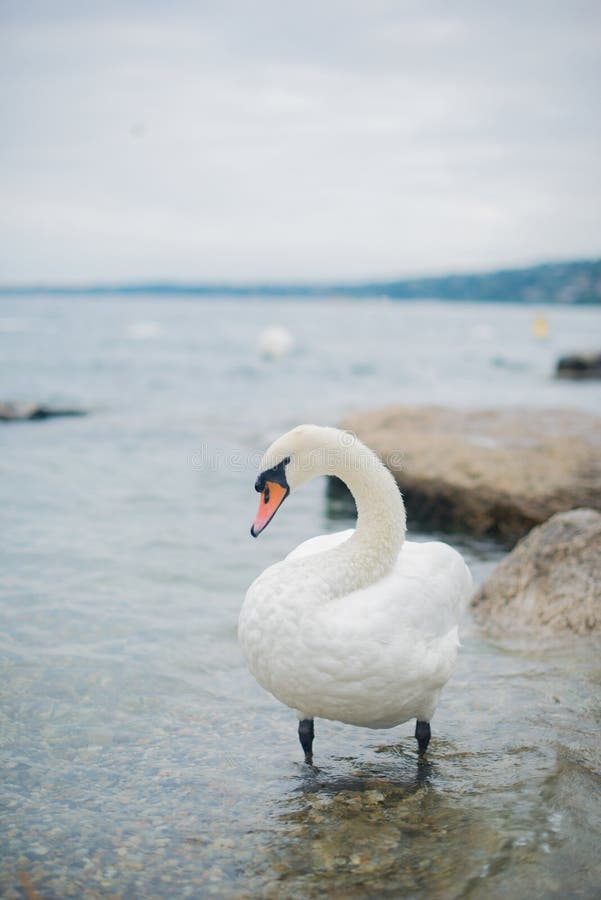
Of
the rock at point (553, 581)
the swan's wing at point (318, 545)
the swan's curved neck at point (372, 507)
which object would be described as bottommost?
the rock at point (553, 581)

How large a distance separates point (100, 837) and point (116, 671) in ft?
6.20

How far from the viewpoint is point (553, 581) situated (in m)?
5.93

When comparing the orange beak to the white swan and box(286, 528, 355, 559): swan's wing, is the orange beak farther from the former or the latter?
the white swan

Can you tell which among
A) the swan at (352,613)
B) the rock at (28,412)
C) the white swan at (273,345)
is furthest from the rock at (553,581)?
the white swan at (273,345)

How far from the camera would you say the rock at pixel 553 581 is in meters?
5.71

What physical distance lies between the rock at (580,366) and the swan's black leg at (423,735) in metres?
24.2

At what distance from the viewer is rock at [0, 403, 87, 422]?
16.1m

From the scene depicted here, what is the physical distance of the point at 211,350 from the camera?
136 ft

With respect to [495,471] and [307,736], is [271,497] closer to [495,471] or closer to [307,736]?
[307,736]

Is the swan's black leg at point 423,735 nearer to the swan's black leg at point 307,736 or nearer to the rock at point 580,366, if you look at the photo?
the swan's black leg at point 307,736

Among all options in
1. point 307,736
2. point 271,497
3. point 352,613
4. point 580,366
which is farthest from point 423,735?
point 580,366

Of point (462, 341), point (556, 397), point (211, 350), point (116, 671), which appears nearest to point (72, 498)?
point (116, 671)

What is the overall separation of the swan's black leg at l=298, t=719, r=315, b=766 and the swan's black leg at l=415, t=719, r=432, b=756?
21.1 inches

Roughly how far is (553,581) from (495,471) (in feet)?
9.32
